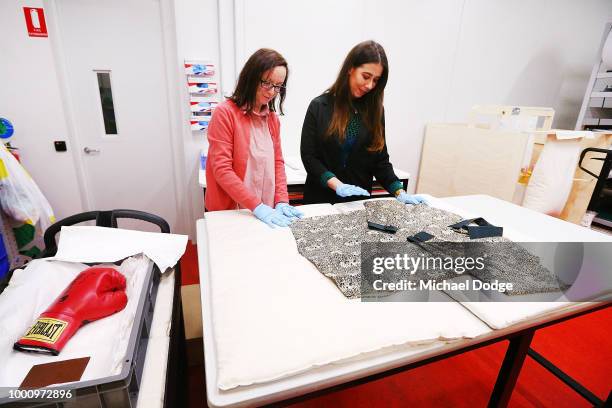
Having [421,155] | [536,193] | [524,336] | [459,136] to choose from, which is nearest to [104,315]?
[524,336]

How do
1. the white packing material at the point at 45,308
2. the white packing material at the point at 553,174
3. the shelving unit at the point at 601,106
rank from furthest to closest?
the shelving unit at the point at 601,106, the white packing material at the point at 553,174, the white packing material at the point at 45,308

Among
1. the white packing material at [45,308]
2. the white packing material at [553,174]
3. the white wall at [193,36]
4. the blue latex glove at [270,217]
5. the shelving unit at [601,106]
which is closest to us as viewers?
the white packing material at [45,308]

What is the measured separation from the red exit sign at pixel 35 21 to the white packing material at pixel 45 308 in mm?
2037

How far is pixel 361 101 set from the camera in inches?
63.1

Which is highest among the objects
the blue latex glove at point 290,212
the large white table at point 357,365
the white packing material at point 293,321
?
the blue latex glove at point 290,212

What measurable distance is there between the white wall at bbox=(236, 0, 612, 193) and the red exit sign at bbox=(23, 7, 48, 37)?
1.35 m

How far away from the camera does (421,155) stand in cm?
352

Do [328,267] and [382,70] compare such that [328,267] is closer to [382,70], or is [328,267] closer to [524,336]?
[524,336]

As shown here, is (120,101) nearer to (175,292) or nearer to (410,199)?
(175,292)

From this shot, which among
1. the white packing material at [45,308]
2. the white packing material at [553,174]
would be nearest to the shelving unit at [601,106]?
the white packing material at [553,174]

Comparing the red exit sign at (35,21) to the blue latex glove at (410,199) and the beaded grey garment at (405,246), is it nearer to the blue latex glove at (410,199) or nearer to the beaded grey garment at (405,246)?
the beaded grey garment at (405,246)

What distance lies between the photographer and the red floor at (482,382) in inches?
59.9

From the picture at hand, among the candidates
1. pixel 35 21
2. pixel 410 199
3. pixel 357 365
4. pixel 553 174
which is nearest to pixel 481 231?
pixel 410 199

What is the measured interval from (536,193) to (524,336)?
69.4 inches
